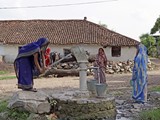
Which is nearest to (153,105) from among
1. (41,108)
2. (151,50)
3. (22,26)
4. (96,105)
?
(96,105)

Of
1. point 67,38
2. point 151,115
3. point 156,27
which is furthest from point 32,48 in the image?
point 156,27

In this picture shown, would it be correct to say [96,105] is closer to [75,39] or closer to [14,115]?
[14,115]

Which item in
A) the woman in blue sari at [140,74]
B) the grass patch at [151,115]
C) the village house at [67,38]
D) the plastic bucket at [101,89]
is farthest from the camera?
the village house at [67,38]

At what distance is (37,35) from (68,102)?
24.5 m

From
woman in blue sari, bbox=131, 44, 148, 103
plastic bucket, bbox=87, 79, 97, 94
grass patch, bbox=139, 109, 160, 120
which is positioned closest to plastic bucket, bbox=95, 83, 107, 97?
plastic bucket, bbox=87, 79, 97, 94

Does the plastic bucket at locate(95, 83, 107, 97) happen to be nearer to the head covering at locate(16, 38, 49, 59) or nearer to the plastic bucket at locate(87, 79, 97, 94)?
the plastic bucket at locate(87, 79, 97, 94)

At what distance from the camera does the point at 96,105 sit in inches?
284

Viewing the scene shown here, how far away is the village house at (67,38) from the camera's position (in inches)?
A: 1166

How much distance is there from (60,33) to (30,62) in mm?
24193

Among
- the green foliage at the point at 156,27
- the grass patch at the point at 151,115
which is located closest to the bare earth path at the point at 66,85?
the grass patch at the point at 151,115

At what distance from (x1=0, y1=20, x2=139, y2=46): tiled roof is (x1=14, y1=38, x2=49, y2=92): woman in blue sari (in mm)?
21899

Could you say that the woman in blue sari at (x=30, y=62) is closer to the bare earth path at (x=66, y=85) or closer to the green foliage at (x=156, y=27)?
the bare earth path at (x=66, y=85)

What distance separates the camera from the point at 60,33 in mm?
31312

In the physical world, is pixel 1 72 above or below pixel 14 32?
below
